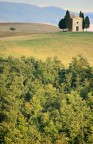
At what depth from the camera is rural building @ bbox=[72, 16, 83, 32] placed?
139m

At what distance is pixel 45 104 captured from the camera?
218 ft

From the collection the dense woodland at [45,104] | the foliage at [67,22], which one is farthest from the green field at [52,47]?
the dense woodland at [45,104]

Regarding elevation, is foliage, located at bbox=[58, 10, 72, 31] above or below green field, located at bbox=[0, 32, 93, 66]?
above

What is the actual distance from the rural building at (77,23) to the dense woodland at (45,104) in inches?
2274

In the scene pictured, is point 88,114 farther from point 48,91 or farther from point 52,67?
point 52,67

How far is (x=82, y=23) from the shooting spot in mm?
143000

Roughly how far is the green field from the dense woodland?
14372 millimetres

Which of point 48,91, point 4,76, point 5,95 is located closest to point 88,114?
point 48,91

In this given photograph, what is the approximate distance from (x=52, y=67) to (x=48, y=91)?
48.9 ft

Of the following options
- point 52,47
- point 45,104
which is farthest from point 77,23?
point 45,104

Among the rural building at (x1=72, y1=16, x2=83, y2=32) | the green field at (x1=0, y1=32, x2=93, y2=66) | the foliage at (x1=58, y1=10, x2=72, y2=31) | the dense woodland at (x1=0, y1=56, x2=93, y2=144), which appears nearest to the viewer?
the dense woodland at (x1=0, y1=56, x2=93, y2=144)

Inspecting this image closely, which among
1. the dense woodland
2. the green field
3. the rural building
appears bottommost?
the dense woodland

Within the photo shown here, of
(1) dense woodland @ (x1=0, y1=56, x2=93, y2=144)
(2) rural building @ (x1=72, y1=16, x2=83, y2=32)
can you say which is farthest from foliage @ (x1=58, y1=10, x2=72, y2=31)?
(1) dense woodland @ (x1=0, y1=56, x2=93, y2=144)

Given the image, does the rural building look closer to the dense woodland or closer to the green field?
the green field
